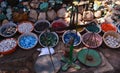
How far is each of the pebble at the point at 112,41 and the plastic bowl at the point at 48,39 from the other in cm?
125

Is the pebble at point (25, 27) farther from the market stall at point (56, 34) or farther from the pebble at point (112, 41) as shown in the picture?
the pebble at point (112, 41)

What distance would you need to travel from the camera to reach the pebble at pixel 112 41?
4.79 m

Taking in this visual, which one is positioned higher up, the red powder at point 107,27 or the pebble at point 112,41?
the red powder at point 107,27

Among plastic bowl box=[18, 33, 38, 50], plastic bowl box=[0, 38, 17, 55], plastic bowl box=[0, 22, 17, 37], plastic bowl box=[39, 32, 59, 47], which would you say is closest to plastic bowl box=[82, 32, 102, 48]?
plastic bowl box=[39, 32, 59, 47]

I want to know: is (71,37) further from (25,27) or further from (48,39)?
(25,27)

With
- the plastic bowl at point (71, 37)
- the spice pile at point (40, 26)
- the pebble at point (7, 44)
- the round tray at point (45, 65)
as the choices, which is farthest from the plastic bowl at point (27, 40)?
the plastic bowl at point (71, 37)

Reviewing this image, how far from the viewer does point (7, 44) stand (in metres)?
4.64

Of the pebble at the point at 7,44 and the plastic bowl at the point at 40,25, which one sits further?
the plastic bowl at the point at 40,25

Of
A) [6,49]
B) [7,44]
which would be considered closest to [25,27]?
[7,44]

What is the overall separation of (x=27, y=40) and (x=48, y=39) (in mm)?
502

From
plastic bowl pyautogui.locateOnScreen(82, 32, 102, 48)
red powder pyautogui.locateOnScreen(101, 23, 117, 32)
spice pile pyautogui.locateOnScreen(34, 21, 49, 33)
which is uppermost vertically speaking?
spice pile pyautogui.locateOnScreen(34, 21, 49, 33)

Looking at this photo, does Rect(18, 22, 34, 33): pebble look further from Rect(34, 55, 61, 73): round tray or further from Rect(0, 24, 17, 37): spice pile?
Rect(34, 55, 61, 73): round tray

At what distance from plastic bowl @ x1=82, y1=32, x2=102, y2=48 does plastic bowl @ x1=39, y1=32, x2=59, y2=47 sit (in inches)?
26.7

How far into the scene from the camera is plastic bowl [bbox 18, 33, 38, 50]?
465cm
